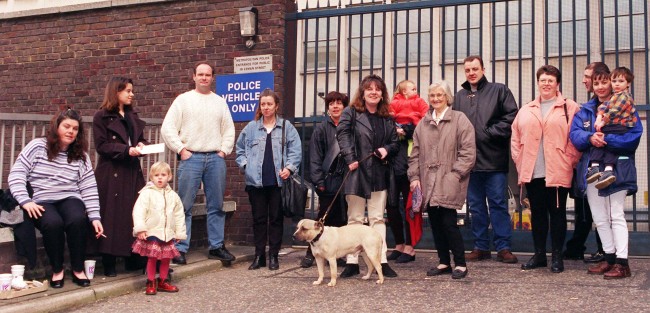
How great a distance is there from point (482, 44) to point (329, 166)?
114 inches

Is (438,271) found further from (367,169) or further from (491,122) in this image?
(491,122)

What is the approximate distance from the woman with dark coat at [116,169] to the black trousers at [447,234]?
106 inches

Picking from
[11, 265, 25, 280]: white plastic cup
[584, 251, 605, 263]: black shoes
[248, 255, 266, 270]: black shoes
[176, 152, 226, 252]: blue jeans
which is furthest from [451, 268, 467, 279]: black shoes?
[11, 265, 25, 280]: white plastic cup

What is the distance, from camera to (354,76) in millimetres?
13008

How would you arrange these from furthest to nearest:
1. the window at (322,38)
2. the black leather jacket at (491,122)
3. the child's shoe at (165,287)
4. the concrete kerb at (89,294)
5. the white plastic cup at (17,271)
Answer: the window at (322,38) < the black leather jacket at (491,122) < the child's shoe at (165,287) < the white plastic cup at (17,271) < the concrete kerb at (89,294)

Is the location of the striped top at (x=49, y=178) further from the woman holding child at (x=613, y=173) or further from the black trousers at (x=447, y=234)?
the woman holding child at (x=613, y=173)

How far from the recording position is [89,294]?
5074 mm

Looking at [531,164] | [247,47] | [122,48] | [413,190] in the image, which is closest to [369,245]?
[413,190]

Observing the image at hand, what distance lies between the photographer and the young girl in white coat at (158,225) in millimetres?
5195

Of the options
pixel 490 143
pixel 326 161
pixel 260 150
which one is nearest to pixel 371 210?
pixel 326 161

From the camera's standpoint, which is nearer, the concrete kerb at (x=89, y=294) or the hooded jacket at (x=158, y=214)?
the concrete kerb at (x=89, y=294)

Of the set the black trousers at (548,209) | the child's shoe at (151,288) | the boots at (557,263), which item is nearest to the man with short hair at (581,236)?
the black trousers at (548,209)

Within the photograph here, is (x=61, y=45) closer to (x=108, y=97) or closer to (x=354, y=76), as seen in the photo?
(x=108, y=97)

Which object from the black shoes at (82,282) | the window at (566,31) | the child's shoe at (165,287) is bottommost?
the child's shoe at (165,287)
